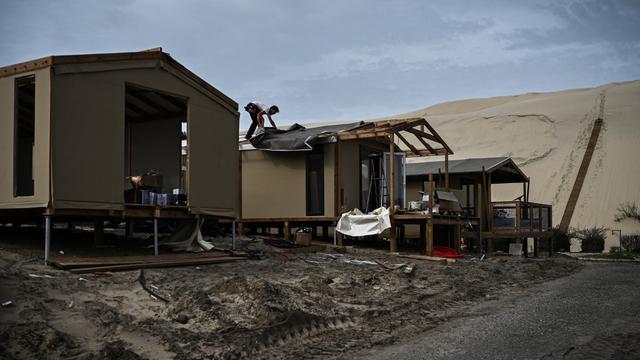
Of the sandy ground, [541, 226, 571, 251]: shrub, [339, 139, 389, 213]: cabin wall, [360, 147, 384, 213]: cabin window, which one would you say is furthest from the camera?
[541, 226, 571, 251]: shrub

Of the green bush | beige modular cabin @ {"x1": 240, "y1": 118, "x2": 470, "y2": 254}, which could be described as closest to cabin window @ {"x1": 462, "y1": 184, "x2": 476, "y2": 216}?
the green bush

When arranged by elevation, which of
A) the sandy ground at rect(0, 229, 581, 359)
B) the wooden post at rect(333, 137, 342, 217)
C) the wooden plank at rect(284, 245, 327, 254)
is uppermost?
the wooden post at rect(333, 137, 342, 217)

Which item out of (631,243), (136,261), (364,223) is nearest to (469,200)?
(631,243)

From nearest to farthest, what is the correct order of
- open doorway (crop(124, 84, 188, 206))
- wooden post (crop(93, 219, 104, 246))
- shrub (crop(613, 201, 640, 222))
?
wooden post (crop(93, 219, 104, 246)), open doorway (crop(124, 84, 188, 206)), shrub (crop(613, 201, 640, 222))

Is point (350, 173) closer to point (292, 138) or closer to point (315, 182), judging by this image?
point (315, 182)

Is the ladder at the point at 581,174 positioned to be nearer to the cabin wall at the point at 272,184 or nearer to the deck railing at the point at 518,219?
the deck railing at the point at 518,219

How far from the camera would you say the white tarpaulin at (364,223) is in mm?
15258

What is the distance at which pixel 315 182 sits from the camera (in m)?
16.6

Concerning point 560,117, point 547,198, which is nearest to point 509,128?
point 560,117

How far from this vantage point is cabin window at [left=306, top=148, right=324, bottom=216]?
650 inches

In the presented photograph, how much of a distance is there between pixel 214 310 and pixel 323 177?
922 centimetres

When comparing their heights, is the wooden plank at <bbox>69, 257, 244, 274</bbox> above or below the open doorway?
below

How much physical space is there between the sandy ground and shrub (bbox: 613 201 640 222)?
25735mm

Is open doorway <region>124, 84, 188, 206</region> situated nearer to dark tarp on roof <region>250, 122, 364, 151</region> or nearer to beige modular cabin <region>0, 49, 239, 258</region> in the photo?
beige modular cabin <region>0, 49, 239, 258</region>
